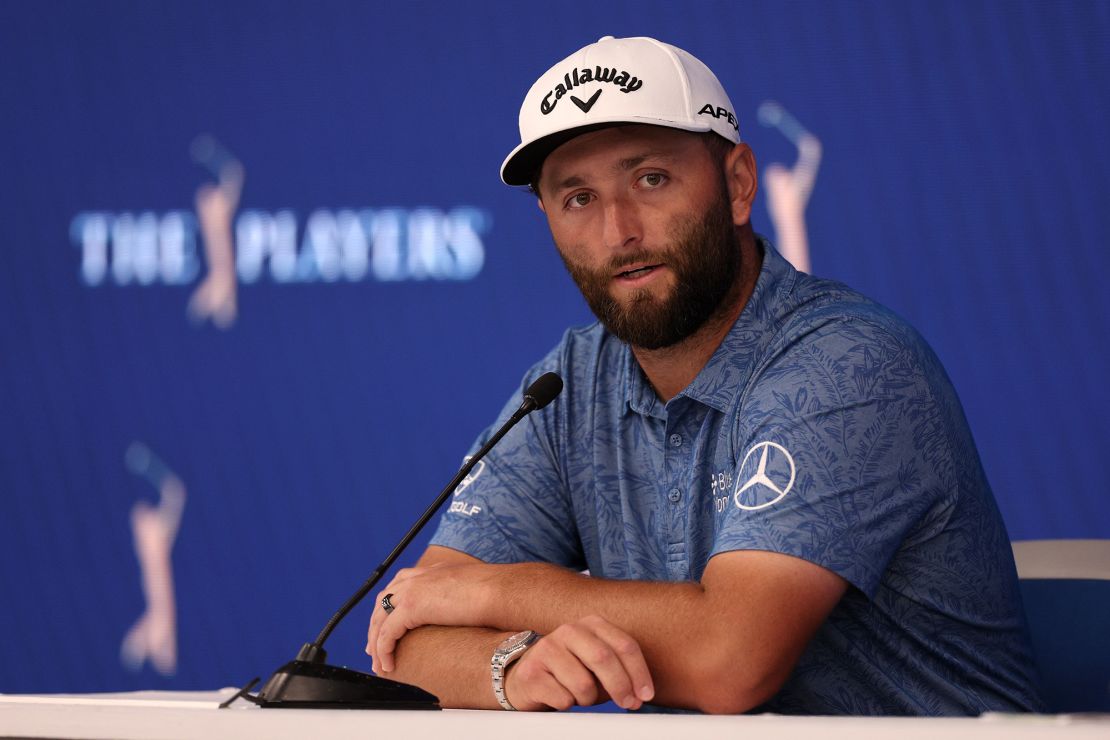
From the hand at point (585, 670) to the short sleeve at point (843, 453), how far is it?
145 mm

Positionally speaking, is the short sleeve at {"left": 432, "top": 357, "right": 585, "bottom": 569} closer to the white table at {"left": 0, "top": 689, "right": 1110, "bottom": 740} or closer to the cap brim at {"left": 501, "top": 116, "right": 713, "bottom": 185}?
the cap brim at {"left": 501, "top": 116, "right": 713, "bottom": 185}

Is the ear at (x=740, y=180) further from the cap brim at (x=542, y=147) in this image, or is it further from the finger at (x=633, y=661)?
the finger at (x=633, y=661)

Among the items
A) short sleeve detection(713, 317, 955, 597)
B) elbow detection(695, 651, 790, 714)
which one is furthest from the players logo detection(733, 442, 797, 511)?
elbow detection(695, 651, 790, 714)

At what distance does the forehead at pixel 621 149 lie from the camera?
1428 millimetres

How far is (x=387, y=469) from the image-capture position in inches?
104

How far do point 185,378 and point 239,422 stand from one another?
0.52ft

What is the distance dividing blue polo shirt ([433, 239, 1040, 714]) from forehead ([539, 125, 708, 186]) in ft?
0.54

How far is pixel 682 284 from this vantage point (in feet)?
4.67

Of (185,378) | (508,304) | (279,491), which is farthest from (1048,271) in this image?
(185,378)

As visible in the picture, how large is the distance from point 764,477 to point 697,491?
0.20 m

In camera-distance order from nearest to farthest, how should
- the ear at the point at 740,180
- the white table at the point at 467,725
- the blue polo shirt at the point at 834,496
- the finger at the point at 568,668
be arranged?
the white table at the point at 467,725
the finger at the point at 568,668
the blue polo shirt at the point at 834,496
the ear at the point at 740,180

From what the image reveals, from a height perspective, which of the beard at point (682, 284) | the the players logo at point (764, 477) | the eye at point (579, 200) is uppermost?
the eye at point (579, 200)

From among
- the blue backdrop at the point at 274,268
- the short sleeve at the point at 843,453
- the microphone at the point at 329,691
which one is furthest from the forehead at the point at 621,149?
the blue backdrop at the point at 274,268

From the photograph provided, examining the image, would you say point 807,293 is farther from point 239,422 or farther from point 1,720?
point 239,422
